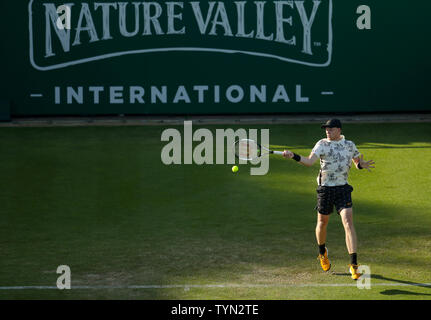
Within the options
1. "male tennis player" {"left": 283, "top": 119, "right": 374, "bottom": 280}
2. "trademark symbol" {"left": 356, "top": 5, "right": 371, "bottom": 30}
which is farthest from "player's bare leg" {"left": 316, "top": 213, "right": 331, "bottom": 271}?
"trademark symbol" {"left": 356, "top": 5, "right": 371, "bottom": 30}

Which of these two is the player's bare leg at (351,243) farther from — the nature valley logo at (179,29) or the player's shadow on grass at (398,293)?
the nature valley logo at (179,29)

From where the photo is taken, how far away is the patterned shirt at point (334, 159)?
10.8 m

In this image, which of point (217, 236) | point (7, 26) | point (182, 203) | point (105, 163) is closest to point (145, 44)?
point (7, 26)

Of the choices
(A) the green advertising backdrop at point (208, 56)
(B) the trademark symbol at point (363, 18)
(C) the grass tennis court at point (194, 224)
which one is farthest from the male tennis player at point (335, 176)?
(B) the trademark symbol at point (363, 18)

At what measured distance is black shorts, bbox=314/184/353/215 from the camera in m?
10.9

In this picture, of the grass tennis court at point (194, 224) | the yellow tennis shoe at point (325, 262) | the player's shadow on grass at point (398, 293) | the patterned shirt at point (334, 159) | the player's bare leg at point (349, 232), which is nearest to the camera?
the player's shadow on grass at point (398, 293)

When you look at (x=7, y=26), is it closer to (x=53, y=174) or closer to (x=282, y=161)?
(x=53, y=174)

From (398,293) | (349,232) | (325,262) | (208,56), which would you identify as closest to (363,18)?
(208,56)

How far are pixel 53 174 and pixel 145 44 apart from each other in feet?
24.2

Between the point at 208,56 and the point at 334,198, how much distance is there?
44.2 feet

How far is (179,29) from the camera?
77.8ft

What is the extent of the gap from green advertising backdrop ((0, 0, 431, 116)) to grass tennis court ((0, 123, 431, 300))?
10.4ft

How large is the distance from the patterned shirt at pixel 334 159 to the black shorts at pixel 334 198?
0.07 metres

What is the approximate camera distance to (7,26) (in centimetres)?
2377
